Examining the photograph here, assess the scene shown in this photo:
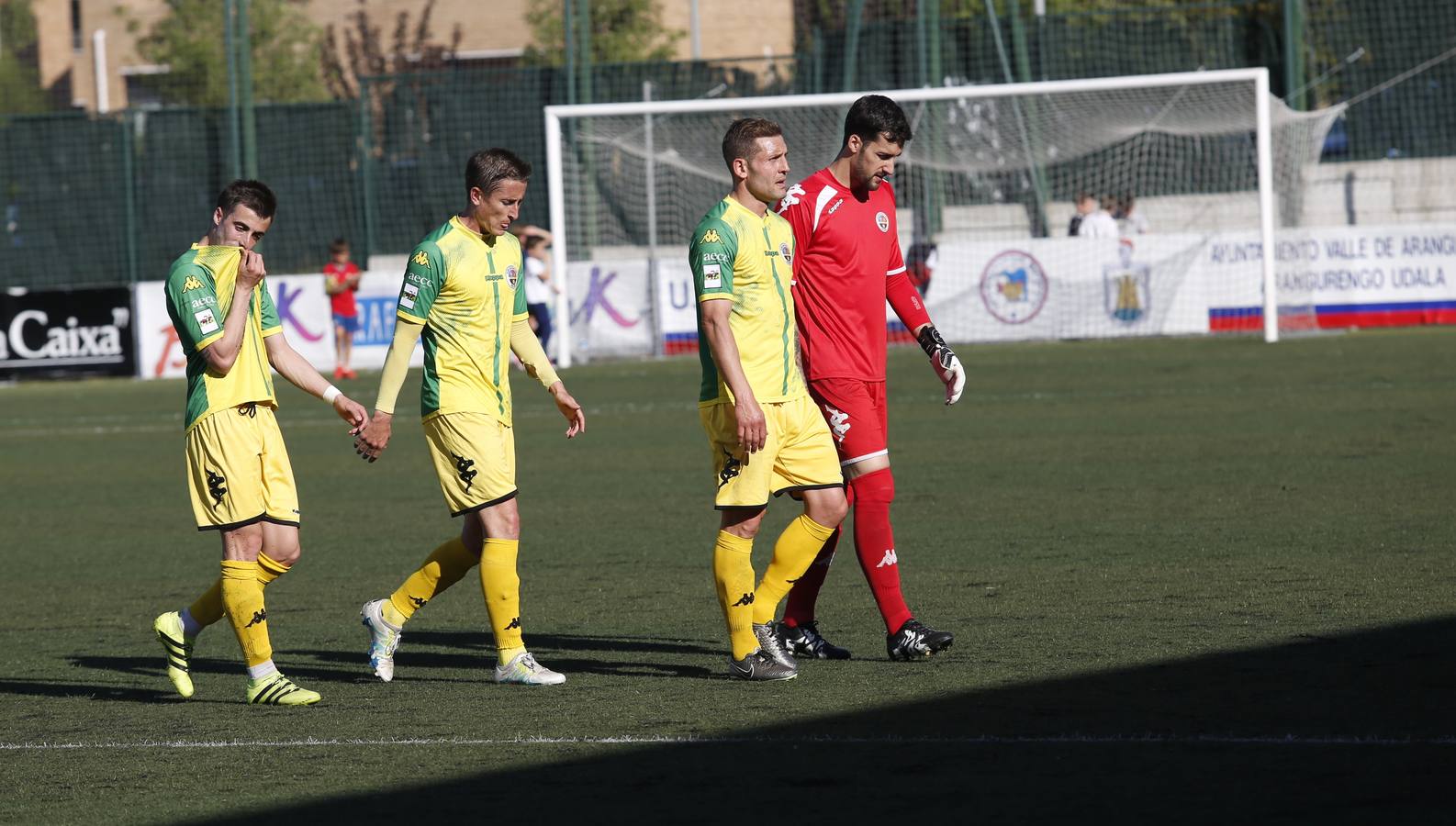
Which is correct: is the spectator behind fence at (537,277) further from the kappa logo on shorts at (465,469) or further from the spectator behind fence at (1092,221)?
the kappa logo on shorts at (465,469)

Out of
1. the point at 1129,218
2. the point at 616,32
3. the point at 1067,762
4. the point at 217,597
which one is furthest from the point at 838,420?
the point at 616,32

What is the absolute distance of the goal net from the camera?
80.1 ft

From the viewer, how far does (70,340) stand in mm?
25953

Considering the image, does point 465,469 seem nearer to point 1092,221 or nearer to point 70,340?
point 1092,221

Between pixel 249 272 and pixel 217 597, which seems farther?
pixel 217 597

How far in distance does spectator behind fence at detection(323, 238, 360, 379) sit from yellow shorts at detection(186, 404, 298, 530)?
18265 millimetres

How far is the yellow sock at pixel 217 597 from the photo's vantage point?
6.50 metres

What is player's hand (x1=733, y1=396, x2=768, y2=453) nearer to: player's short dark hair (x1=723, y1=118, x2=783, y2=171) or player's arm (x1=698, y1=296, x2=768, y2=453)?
player's arm (x1=698, y1=296, x2=768, y2=453)

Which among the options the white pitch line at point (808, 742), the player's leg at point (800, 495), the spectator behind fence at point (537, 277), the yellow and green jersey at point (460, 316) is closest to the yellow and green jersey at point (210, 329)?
the yellow and green jersey at point (460, 316)

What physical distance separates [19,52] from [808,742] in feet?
171

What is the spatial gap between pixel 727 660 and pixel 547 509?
495cm

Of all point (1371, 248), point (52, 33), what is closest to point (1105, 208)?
point (1371, 248)

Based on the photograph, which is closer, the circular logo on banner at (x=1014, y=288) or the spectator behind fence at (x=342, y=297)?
the spectator behind fence at (x=342, y=297)

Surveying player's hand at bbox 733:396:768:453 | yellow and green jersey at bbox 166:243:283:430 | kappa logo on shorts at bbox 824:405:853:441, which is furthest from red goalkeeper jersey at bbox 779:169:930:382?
yellow and green jersey at bbox 166:243:283:430
